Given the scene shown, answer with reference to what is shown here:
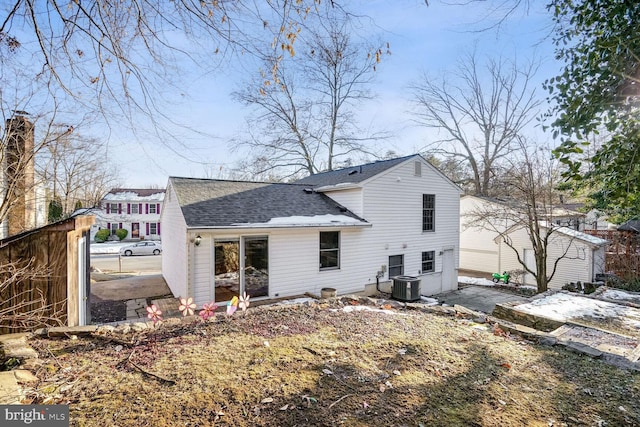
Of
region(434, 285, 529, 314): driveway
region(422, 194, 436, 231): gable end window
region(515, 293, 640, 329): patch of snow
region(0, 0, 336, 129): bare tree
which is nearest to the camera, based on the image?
region(0, 0, 336, 129): bare tree

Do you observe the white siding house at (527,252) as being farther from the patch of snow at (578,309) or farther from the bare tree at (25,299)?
the bare tree at (25,299)

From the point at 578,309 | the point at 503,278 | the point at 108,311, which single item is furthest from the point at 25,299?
the point at 503,278

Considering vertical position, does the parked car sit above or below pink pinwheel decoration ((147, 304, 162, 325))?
below

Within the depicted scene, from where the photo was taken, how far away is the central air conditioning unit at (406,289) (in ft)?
36.7

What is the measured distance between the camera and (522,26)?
3674 millimetres

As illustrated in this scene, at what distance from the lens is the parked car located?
26.2m

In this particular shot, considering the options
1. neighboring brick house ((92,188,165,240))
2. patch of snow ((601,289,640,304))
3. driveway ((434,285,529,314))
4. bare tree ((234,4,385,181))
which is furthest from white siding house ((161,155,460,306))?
neighboring brick house ((92,188,165,240))

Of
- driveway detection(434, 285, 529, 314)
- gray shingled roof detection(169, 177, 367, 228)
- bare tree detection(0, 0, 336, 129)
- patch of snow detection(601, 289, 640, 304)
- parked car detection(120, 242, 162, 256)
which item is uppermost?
bare tree detection(0, 0, 336, 129)

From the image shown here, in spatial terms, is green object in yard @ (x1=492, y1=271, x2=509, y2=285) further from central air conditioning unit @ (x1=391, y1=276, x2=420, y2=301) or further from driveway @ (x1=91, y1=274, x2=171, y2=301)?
driveway @ (x1=91, y1=274, x2=171, y2=301)

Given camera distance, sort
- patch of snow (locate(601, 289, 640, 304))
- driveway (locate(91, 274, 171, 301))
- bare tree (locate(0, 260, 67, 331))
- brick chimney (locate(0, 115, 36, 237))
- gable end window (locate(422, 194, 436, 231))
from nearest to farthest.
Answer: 1. bare tree (locate(0, 260, 67, 331))
2. brick chimney (locate(0, 115, 36, 237))
3. patch of snow (locate(601, 289, 640, 304))
4. driveway (locate(91, 274, 171, 301))
5. gable end window (locate(422, 194, 436, 231))

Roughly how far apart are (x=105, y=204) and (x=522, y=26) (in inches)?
1584

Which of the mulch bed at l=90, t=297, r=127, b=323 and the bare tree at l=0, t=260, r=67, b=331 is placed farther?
the mulch bed at l=90, t=297, r=127, b=323

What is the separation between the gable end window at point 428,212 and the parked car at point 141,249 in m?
22.8

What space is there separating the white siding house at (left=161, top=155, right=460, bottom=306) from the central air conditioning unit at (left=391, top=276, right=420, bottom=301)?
86 cm
